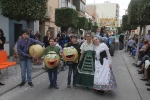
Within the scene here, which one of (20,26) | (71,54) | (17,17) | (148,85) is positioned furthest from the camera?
(20,26)

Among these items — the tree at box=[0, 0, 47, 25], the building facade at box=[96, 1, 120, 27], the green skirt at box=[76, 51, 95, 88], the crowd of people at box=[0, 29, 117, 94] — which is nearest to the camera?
the crowd of people at box=[0, 29, 117, 94]

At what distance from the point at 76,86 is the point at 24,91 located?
163 cm

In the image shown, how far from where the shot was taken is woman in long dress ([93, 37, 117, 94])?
236 inches

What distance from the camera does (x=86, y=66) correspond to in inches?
255

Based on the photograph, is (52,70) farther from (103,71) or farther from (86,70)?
(103,71)

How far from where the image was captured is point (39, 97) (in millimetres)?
5914

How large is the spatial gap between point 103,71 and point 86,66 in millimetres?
648

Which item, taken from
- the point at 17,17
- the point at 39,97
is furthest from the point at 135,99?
the point at 17,17

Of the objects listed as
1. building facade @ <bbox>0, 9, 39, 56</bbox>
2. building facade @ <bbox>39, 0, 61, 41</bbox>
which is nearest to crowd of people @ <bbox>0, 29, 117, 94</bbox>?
building facade @ <bbox>0, 9, 39, 56</bbox>

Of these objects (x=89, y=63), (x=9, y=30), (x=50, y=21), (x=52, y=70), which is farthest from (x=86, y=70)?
(x=50, y=21)

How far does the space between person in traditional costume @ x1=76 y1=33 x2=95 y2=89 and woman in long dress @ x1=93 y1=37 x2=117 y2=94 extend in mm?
226

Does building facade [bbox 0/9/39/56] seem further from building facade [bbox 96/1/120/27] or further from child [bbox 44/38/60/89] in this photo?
building facade [bbox 96/1/120/27]

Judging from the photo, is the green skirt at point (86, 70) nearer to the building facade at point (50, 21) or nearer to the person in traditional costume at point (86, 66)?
the person in traditional costume at point (86, 66)

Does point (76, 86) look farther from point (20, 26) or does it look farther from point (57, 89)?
point (20, 26)
